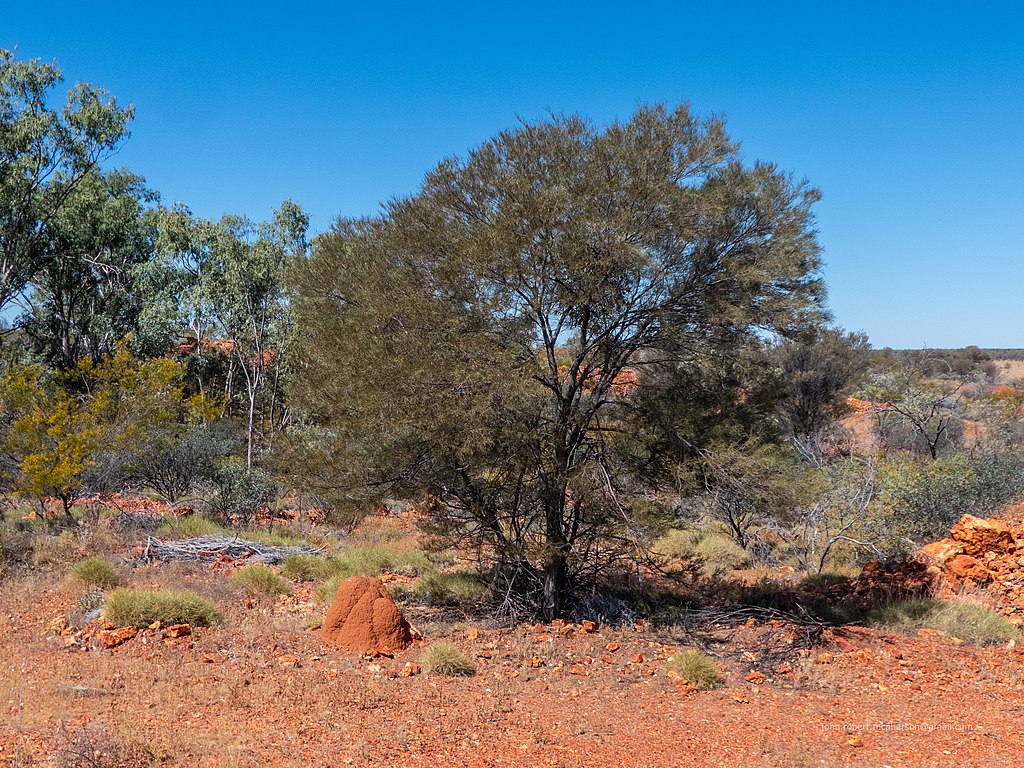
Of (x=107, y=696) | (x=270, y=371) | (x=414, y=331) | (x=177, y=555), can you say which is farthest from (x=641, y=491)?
(x=270, y=371)

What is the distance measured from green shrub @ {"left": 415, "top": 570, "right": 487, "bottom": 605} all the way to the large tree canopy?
1.52 metres

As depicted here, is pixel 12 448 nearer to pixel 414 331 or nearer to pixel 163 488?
pixel 163 488

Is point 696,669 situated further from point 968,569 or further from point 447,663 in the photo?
point 968,569

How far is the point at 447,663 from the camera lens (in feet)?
24.8

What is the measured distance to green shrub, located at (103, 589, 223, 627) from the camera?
8.43 meters

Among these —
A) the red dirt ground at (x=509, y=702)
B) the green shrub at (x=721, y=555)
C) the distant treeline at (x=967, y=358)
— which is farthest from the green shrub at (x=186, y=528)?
the distant treeline at (x=967, y=358)

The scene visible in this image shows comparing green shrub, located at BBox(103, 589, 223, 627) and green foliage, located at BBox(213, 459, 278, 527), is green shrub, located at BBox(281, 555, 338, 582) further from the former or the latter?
green foliage, located at BBox(213, 459, 278, 527)

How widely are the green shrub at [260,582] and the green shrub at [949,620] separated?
860 cm

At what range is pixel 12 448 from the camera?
13.3m

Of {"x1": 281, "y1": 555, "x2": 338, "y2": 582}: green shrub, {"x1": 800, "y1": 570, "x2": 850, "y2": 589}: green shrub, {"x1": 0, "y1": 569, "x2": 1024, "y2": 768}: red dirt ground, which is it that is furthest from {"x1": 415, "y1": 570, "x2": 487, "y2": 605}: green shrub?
{"x1": 800, "y1": 570, "x2": 850, "y2": 589}: green shrub

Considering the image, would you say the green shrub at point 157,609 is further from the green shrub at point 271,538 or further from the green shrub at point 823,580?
the green shrub at point 823,580

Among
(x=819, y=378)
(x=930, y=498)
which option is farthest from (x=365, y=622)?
(x=819, y=378)

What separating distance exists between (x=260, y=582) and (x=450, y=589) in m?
2.86

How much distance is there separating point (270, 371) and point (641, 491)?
80.1 feet
